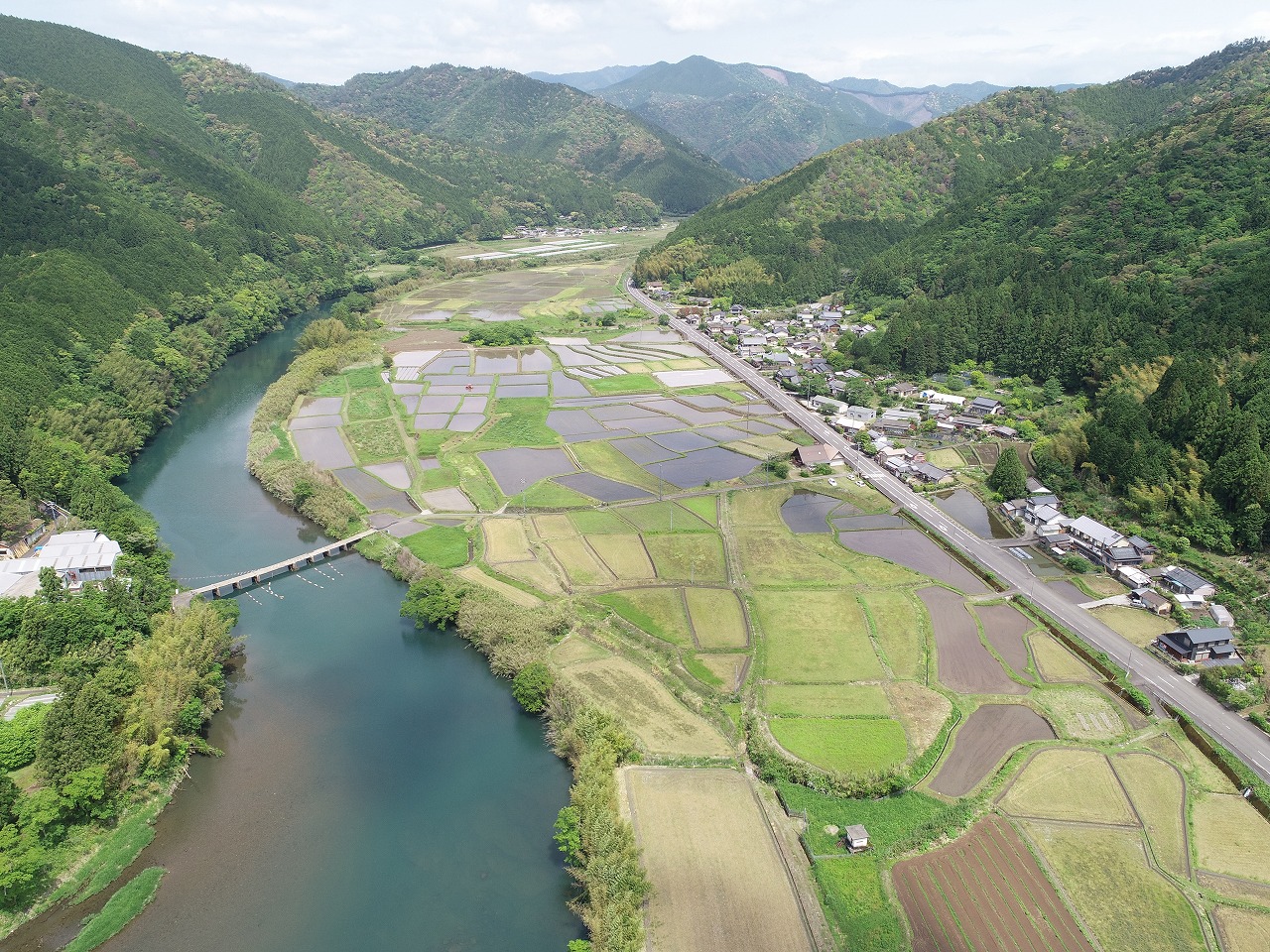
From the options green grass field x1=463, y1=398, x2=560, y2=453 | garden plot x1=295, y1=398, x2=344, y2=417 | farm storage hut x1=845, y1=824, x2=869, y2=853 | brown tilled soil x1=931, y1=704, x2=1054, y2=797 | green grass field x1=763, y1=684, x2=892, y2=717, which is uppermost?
garden plot x1=295, y1=398, x2=344, y2=417

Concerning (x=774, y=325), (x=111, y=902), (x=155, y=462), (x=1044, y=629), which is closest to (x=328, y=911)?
(x=111, y=902)

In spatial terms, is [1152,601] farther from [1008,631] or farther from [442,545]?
[442,545]

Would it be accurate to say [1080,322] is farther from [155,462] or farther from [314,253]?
[314,253]

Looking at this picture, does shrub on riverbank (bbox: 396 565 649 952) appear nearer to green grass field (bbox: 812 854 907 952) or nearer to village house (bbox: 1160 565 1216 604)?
green grass field (bbox: 812 854 907 952)

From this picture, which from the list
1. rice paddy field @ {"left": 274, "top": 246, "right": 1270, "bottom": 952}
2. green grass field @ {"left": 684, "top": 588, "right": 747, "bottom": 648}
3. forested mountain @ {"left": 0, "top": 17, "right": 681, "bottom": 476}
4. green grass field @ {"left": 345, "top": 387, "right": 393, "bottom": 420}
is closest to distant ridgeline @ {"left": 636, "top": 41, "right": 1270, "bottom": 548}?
rice paddy field @ {"left": 274, "top": 246, "right": 1270, "bottom": 952}

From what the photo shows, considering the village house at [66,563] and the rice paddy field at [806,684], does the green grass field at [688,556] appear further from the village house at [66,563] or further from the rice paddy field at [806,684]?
the village house at [66,563]

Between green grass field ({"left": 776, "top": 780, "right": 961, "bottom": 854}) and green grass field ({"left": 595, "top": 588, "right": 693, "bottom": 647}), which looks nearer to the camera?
green grass field ({"left": 776, "top": 780, "right": 961, "bottom": 854})

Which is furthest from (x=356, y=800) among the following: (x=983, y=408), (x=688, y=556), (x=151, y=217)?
(x=151, y=217)

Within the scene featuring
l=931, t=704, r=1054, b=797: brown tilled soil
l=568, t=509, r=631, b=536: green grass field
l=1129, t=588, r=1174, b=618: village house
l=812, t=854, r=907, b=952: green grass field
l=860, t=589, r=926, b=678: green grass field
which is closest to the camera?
l=812, t=854, r=907, b=952: green grass field
